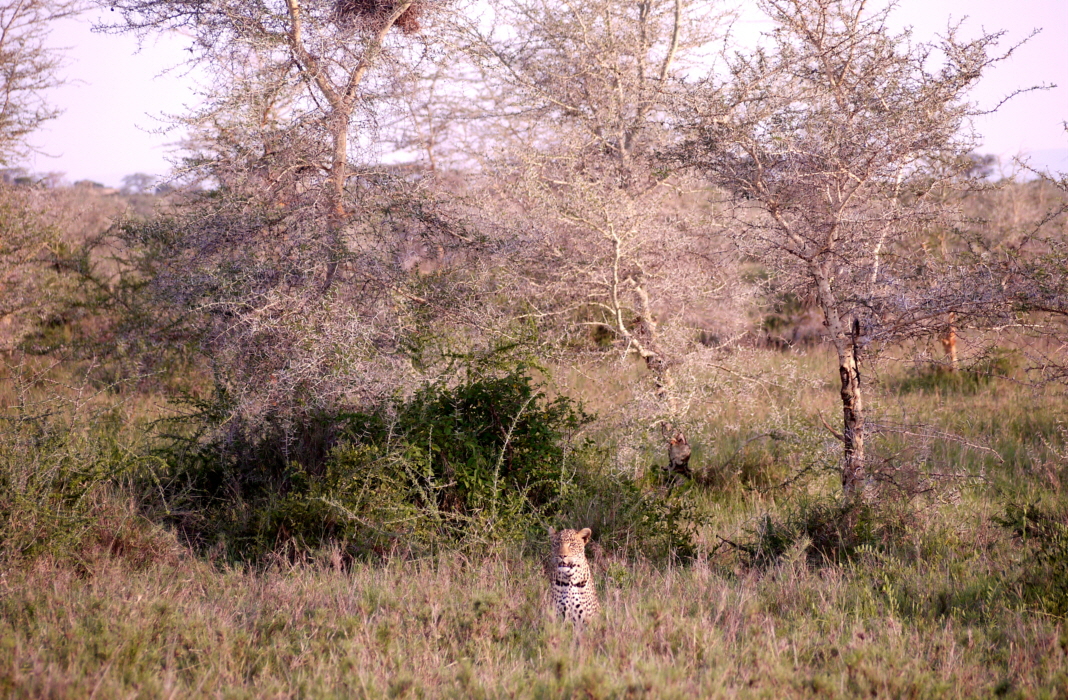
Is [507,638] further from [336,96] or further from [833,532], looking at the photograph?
[336,96]

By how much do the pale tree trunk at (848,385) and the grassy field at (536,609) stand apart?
0.17 metres

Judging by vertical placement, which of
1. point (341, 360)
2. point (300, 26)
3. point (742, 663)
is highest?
point (300, 26)

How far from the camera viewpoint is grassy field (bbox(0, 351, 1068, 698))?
3.09m

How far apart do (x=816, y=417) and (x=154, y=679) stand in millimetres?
7078

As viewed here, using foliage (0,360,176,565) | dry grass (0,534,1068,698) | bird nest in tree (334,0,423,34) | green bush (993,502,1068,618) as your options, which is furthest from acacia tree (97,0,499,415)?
green bush (993,502,1068,618)

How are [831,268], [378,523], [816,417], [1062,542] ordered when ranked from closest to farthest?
[1062,542] < [378,523] < [831,268] < [816,417]

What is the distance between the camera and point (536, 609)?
389 centimetres

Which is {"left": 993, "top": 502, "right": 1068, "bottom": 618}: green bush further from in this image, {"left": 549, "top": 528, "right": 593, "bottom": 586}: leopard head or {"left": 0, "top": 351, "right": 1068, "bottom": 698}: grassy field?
{"left": 549, "top": 528, "right": 593, "bottom": 586}: leopard head

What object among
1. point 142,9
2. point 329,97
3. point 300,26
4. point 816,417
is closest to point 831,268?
point 816,417

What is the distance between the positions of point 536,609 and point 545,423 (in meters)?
2.04

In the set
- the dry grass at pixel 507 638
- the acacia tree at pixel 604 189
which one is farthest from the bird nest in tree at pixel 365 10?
the dry grass at pixel 507 638

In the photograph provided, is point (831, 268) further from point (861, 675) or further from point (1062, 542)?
point (861, 675)

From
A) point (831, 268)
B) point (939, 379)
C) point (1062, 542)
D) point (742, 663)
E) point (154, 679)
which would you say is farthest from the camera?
point (939, 379)

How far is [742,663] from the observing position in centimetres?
328
